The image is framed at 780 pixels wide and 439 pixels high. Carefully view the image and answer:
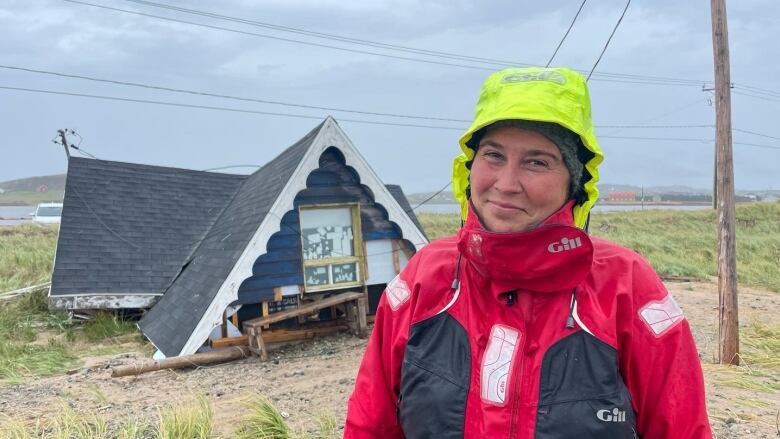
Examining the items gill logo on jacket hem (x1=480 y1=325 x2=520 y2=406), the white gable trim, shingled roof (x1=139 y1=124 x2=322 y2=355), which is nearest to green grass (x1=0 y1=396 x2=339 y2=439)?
the white gable trim

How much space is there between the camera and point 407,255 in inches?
374

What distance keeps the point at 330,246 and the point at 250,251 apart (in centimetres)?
154

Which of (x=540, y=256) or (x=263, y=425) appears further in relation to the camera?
(x=263, y=425)

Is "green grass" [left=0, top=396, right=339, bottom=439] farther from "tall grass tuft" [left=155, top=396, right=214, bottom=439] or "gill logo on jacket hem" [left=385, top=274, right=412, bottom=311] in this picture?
"gill logo on jacket hem" [left=385, top=274, right=412, bottom=311]

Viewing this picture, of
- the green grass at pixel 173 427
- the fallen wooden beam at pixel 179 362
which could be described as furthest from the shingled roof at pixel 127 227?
the green grass at pixel 173 427

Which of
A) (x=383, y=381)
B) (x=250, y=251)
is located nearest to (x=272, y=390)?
(x=250, y=251)

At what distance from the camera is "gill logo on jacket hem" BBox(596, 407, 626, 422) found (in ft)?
5.13

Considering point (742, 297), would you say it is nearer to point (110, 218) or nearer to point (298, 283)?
point (298, 283)

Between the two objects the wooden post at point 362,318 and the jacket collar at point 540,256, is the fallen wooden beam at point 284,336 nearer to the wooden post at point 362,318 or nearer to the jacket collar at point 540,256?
the wooden post at point 362,318

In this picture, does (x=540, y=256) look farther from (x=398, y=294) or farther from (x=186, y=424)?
(x=186, y=424)

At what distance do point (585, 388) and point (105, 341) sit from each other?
10295 mm

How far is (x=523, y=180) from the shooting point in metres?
1.72

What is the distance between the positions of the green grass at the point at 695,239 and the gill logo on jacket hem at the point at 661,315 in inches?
769

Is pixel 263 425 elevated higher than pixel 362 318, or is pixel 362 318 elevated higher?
pixel 362 318
